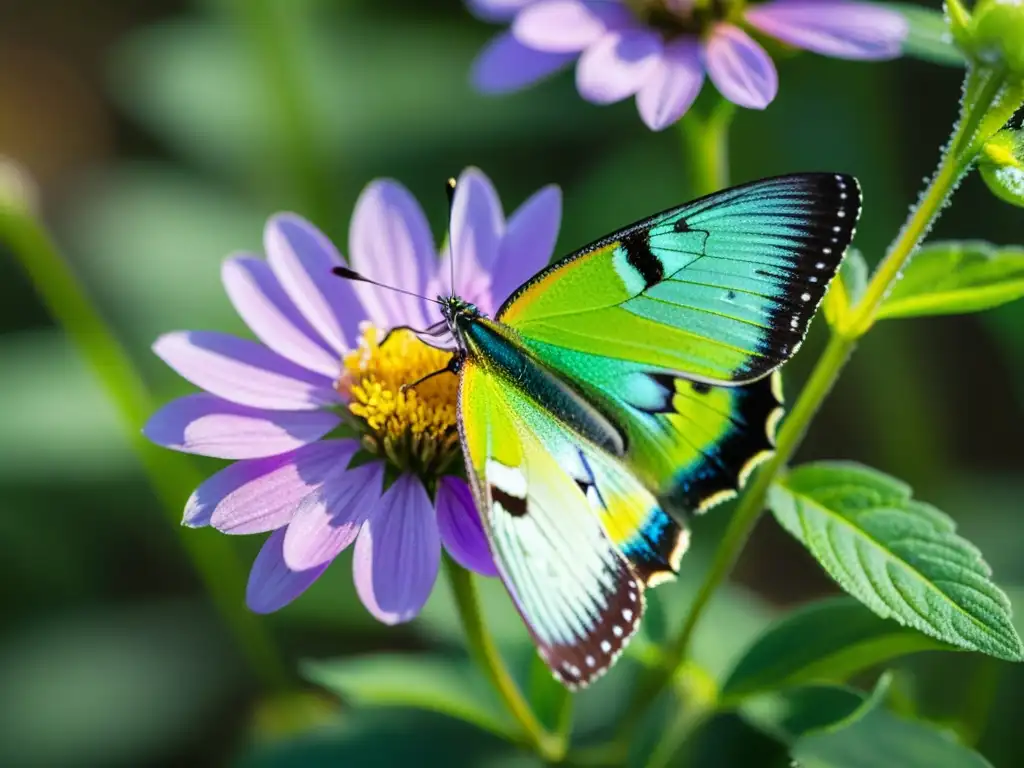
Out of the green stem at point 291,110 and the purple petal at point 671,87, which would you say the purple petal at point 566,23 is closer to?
the purple petal at point 671,87

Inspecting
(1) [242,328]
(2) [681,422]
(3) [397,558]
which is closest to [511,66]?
(2) [681,422]

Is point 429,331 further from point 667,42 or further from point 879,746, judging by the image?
point 879,746

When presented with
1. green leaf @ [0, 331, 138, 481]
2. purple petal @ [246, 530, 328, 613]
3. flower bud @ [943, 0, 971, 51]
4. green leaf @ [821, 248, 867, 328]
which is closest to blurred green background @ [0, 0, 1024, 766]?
green leaf @ [0, 331, 138, 481]

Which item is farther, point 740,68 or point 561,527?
point 740,68

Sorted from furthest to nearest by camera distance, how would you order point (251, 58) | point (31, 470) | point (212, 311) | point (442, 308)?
point (251, 58) < point (212, 311) < point (31, 470) < point (442, 308)

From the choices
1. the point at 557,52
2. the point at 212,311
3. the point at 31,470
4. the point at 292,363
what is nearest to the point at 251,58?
the point at 212,311

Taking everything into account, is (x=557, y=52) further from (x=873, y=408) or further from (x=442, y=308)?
(x=873, y=408)
